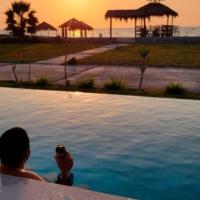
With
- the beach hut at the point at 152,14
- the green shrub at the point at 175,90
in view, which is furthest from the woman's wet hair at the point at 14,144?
the beach hut at the point at 152,14

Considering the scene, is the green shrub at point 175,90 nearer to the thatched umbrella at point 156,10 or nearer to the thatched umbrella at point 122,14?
the thatched umbrella at point 156,10

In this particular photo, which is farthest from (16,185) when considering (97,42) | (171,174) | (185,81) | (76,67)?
(97,42)

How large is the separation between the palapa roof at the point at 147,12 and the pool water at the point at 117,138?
3090 cm

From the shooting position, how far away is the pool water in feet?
22.9

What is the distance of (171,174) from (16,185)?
4.20 metres

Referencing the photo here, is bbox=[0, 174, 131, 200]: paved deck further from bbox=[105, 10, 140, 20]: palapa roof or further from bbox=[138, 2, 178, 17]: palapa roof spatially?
bbox=[105, 10, 140, 20]: palapa roof

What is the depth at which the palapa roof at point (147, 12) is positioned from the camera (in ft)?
140

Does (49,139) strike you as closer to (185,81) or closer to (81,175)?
(81,175)

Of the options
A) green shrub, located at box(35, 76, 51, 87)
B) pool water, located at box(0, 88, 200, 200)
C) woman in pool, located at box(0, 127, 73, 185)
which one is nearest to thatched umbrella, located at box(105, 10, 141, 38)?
green shrub, located at box(35, 76, 51, 87)

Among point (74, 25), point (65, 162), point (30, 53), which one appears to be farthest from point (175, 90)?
point (74, 25)

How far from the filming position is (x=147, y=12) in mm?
42906

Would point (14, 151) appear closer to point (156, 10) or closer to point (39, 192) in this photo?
point (39, 192)

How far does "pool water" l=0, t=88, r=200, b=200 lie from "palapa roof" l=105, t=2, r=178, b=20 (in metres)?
30.9

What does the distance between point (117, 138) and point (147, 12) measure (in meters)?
35.7
